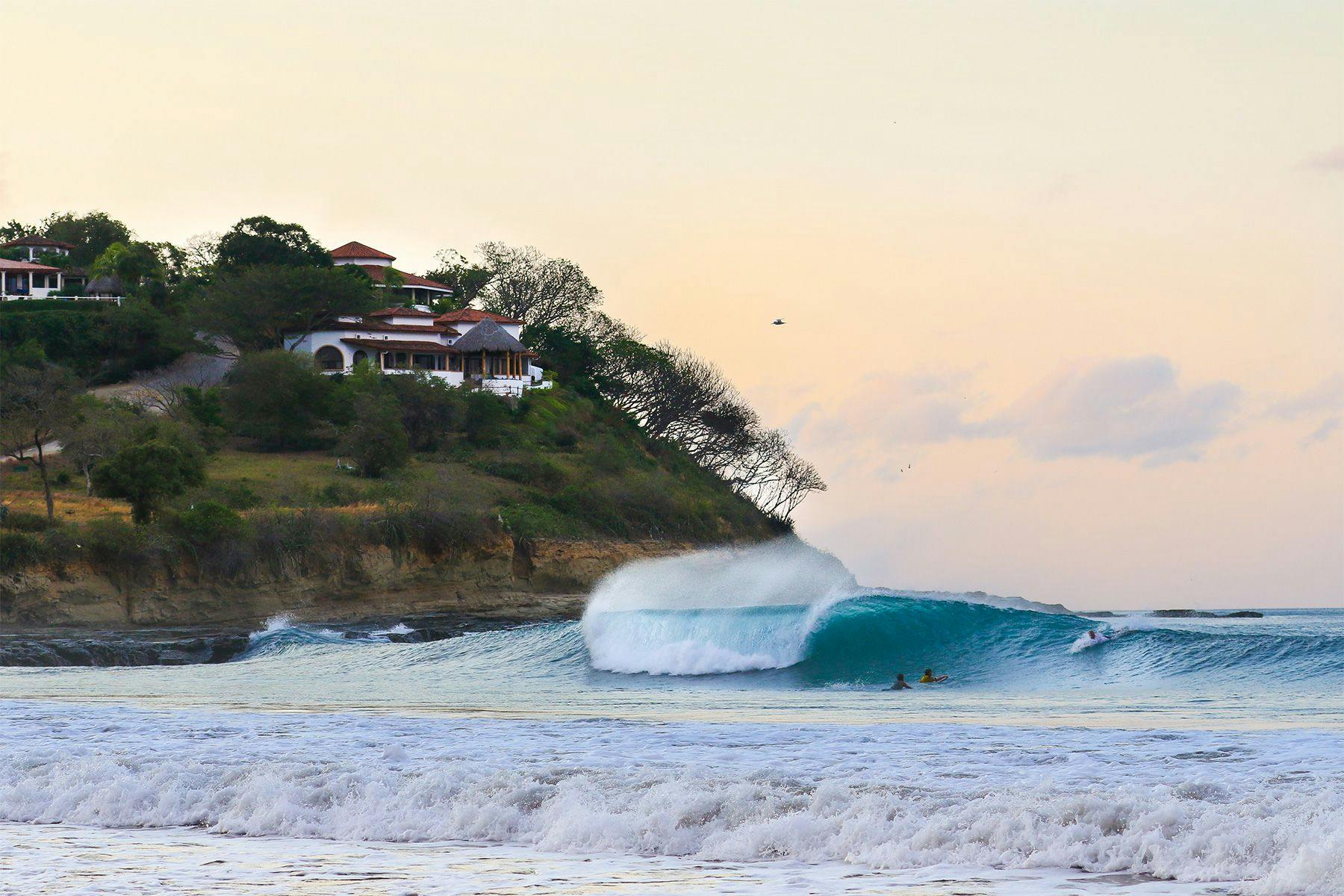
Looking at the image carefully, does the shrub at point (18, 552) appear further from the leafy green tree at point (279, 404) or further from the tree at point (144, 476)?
the leafy green tree at point (279, 404)

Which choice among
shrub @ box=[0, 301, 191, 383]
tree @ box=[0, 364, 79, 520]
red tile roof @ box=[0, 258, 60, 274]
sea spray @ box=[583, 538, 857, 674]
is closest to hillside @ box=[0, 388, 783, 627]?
tree @ box=[0, 364, 79, 520]

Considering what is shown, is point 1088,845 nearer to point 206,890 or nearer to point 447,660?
point 206,890

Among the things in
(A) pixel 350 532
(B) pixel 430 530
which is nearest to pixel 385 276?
(B) pixel 430 530

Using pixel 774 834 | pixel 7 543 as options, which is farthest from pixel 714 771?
pixel 7 543

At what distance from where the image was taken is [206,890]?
8.06 m

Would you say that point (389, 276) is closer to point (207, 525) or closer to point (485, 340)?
point (485, 340)

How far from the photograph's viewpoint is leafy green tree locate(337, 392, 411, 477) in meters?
64.9

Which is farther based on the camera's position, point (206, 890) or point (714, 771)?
point (714, 771)

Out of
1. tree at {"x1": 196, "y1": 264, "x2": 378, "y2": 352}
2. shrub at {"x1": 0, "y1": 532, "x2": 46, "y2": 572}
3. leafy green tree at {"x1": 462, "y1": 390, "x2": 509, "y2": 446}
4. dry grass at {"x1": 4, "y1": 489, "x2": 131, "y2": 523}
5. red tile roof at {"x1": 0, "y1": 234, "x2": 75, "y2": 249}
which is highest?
red tile roof at {"x1": 0, "y1": 234, "x2": 75, "y2": 249}

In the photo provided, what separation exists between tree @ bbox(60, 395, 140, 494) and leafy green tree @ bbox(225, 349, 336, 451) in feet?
35.9

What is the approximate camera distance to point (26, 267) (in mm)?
90438

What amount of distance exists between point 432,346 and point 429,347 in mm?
289

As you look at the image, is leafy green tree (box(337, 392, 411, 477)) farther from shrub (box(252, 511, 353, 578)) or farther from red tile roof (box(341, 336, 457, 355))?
red tile roof (box(341, 336, 457, 355))

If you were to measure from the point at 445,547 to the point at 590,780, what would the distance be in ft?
155
